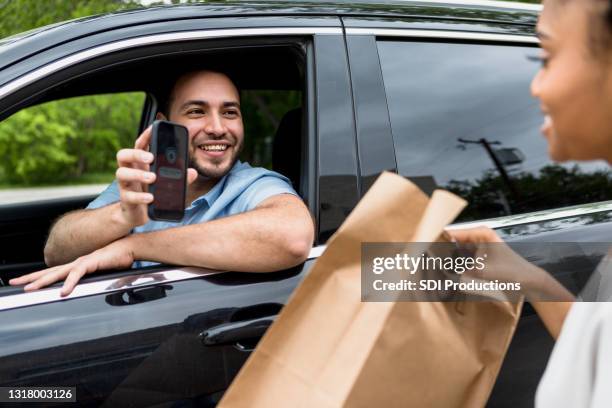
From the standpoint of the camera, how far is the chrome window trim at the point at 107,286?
1.68m

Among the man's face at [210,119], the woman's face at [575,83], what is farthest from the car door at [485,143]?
the woman's face at [575,83]

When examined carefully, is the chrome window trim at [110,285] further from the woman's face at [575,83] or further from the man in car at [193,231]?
the woman's face at [575,83]

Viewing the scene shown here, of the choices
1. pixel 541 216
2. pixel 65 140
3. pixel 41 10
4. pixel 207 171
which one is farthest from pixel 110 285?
pixel 65 140

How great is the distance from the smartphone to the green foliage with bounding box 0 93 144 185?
14.9m

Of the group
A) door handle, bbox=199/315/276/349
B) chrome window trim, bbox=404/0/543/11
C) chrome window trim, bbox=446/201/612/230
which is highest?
chrome window trim, bbox=404/0/543/11

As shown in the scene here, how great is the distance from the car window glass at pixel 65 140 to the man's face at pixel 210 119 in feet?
44.6

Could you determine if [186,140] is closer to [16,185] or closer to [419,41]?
[419,41]

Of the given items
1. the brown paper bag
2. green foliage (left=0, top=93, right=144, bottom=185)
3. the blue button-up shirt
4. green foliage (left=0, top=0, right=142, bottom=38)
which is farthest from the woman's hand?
green foliage (left=0, top=93, right=144, bottom=185)

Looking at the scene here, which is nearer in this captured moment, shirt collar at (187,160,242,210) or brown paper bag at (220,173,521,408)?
brown paper bag at (220,173,521,408)

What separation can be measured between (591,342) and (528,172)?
4.45 ft

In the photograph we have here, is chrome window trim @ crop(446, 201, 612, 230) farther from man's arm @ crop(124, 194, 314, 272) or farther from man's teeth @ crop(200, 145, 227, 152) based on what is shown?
man's teeth @ crop(200, 145, 227, 152)

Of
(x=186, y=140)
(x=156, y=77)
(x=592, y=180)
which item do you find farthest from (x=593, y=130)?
(x=156, y=77)

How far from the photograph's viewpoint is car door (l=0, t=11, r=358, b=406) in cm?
162

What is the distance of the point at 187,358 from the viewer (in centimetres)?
168
